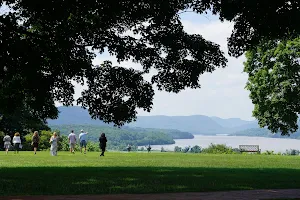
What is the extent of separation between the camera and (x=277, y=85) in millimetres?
45500

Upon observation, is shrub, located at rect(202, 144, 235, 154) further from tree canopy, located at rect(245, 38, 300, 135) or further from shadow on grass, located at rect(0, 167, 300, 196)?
shadow on grass, located at rect(0, 167, 300, 196)

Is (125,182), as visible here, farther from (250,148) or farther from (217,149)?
(217,149)

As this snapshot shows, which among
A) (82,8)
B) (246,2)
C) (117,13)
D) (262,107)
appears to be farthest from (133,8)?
(262,107)

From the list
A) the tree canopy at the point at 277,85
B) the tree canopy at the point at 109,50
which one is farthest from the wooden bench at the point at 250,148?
the tree canopy at the point at 109,50

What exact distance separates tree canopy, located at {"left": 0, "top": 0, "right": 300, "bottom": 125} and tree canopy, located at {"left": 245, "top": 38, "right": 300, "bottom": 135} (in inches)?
1054

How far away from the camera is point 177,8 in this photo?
→ 59.0 ft

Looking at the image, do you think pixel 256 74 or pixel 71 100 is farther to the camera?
pixel 256 74

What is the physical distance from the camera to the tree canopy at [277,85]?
44812mm

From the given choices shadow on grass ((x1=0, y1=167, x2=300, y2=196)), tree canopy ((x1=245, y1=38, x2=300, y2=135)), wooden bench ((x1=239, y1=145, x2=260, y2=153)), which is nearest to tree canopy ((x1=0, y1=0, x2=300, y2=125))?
shadow on grass ((x1=0, y1=167, x2=300, y2=196))

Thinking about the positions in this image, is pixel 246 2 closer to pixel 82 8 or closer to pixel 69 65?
pixel 82 8

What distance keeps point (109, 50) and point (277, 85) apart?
30823 millimetres

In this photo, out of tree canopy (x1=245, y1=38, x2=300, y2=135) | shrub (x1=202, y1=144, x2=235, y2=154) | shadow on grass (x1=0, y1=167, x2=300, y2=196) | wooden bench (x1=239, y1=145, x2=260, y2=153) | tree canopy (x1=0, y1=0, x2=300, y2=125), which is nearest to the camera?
shadow on grass (x1=0, y1=167, x2=300, y2=196)

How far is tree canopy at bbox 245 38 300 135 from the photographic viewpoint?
147ft

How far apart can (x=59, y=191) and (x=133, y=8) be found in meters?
7.32
